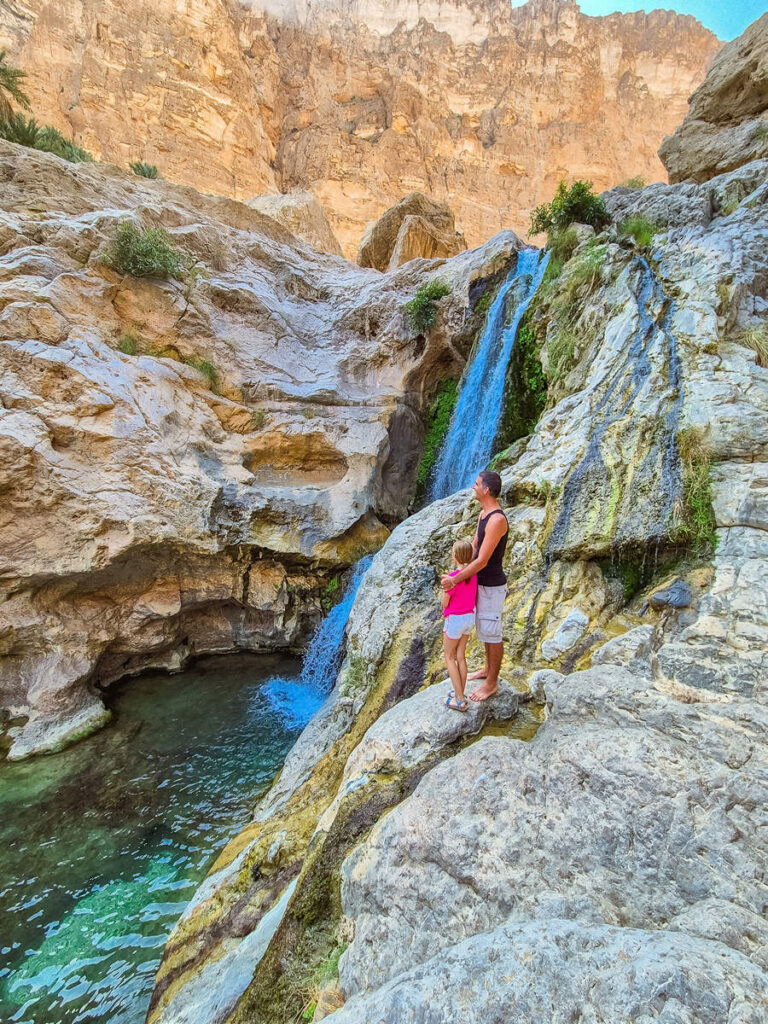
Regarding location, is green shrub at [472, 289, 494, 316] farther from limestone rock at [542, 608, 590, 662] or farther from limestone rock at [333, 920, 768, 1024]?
limestone rock at [333, 920, 768, 1024]

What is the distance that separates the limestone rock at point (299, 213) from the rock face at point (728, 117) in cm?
1351

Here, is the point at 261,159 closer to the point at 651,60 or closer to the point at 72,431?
the point at 72,431

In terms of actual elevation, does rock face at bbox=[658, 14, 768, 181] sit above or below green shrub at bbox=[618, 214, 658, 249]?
above

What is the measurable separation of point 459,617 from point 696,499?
2512 millimetres

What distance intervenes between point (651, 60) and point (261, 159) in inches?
1633

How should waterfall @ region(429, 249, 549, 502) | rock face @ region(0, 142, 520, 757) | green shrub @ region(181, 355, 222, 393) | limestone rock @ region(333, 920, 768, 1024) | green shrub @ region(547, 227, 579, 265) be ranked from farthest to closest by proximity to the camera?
1. green shrub @ region(181, 355, 222, 393)
2. waterfall @ region(429, 249, 549, 502)
3. green shrub @ region(547, 227, 579, 265)
4. rock face @ region(0, 142, 520, 757)
5. limestone rock @ region(333, 920, 768, 1024)

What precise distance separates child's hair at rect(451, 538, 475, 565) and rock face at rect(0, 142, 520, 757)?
253 inches

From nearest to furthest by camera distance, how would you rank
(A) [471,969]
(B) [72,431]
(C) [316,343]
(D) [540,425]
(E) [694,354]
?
(A) [471,969] < (E) [694,354] < (D) [540,425] < (B) [72,431] < (C) [316,343]

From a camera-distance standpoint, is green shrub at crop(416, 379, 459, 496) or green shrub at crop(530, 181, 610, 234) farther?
green shrub at crop(416, 379, 459, 496)

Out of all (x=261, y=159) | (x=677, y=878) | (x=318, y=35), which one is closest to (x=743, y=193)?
(x=677, y=878)

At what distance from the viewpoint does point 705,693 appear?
2.95 meters

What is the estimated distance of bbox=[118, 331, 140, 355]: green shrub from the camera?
32.4ft

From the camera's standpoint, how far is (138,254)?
10414 millimetres

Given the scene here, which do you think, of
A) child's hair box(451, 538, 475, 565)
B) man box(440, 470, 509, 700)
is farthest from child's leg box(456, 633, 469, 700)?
child's hair box(451, 538, 475, 565)
